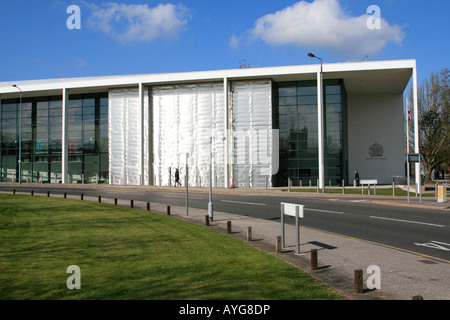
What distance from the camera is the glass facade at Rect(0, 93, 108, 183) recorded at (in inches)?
1729

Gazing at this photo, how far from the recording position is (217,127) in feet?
128

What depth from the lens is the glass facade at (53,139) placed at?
1729 inches

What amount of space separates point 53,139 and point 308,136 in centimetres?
2993

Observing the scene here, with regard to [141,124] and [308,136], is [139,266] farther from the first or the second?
[141,124]

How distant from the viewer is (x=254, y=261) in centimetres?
759

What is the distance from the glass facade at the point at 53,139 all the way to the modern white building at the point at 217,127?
122 millimetres

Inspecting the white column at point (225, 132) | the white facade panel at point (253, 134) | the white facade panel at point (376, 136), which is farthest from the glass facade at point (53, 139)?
the white facade panel at point (376, 136)

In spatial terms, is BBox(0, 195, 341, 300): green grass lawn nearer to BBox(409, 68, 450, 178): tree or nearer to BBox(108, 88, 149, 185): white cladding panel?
BBox(108, 88, 149, 185): white cladding panel

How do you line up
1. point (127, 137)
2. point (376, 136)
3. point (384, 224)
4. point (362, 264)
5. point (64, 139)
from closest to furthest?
1. point (362, 264)
2. point (384, 224)
3. point (127, 137)
4. point (64, 139)
5. point (376, 136)

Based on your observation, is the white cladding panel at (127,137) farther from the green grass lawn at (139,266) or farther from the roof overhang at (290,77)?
the green grass lawn at (139,266)

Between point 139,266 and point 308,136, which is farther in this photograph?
point 308,136

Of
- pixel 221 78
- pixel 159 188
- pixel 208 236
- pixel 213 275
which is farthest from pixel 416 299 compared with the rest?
pixel 221 78

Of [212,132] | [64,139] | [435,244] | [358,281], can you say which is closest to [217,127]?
[212,132]

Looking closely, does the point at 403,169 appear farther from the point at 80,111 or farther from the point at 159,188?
the point at 80,111
